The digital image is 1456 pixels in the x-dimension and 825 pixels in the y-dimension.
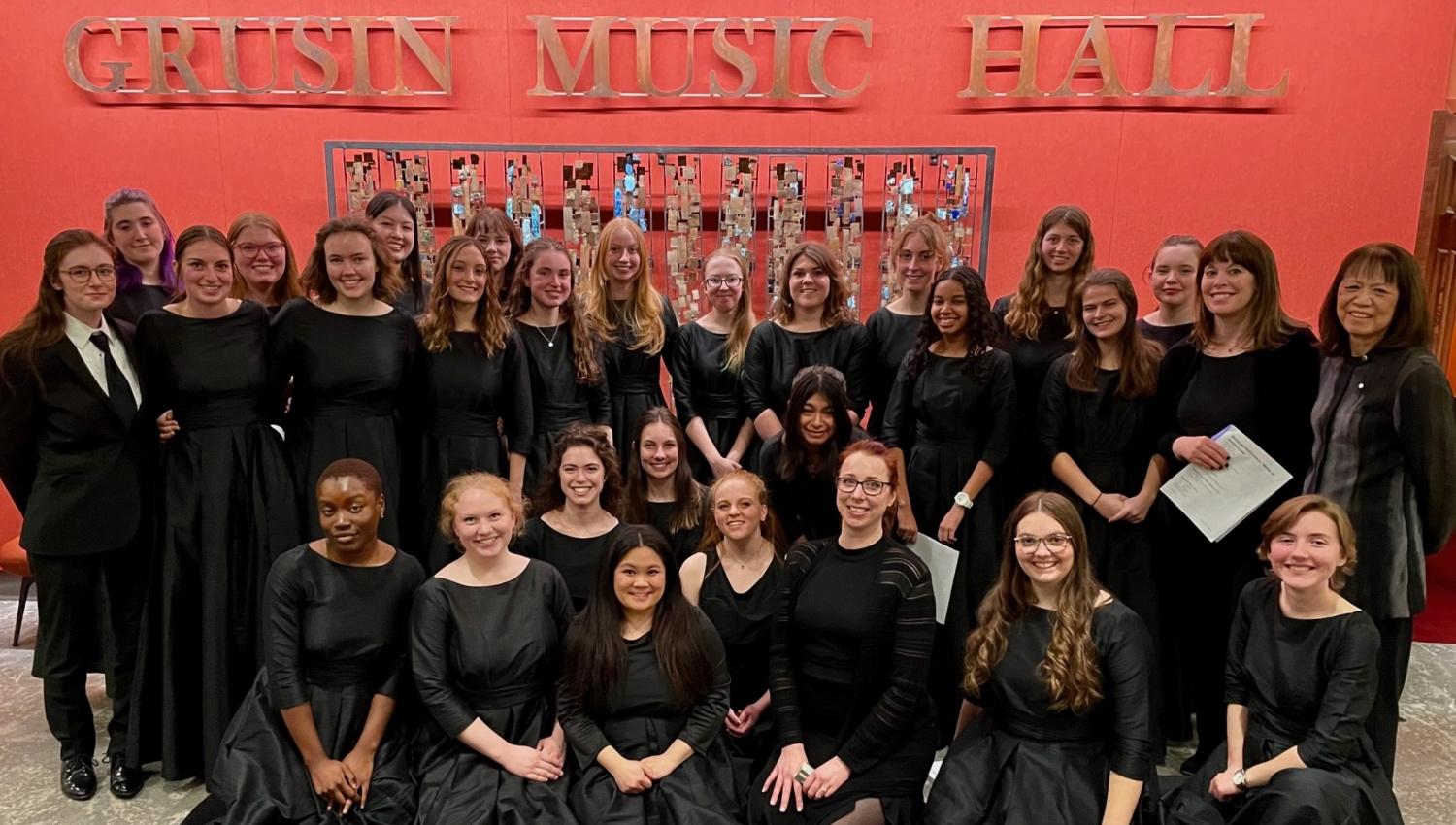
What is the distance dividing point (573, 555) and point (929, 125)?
Result: 285 centimetres

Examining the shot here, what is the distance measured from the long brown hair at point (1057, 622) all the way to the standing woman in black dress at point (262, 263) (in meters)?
2.46

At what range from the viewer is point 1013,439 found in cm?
340

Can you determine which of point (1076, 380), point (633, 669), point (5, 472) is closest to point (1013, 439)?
point (1076, 380)

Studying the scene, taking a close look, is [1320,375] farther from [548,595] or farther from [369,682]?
[369,682]

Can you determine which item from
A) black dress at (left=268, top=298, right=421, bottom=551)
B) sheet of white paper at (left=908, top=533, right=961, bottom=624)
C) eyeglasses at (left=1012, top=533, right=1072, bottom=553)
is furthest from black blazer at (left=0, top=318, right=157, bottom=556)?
eyeglasses at (left=1012, top=533, right=1072, bottom=553)

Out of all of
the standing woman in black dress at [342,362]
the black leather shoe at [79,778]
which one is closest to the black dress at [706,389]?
the standing woman in black dress at [342,362]

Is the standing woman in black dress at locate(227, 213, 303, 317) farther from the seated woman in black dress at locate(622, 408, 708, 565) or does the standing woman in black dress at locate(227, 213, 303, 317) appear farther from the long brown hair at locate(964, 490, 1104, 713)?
the long brown hair at locate(964, 490, 1104, 713)

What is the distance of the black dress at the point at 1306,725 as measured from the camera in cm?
250

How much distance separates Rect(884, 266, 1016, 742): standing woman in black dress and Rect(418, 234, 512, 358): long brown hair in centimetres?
135

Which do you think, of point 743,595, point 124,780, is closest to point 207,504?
point 124,780

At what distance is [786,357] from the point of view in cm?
369

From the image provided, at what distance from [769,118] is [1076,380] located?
2.24 m

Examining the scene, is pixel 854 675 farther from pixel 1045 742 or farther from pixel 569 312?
pixel 569 312

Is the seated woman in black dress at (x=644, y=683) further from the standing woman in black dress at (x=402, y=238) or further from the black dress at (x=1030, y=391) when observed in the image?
the standing woman in black dress at (x=402, y=238)
